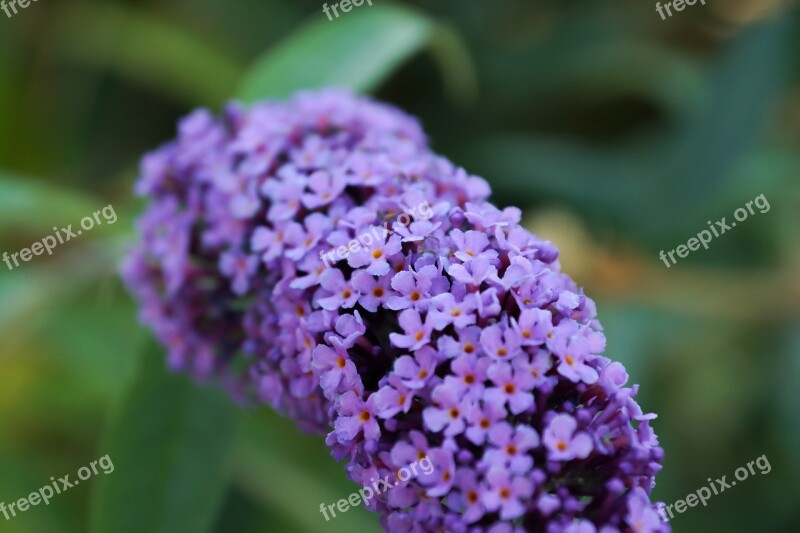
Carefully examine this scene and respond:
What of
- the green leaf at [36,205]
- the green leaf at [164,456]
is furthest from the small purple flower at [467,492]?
the green leaf at [36,205]

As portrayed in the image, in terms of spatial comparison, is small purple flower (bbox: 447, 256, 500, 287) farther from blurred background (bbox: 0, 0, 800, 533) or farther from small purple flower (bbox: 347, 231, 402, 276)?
blurred background (bbox: 0, 0, 800, 533)

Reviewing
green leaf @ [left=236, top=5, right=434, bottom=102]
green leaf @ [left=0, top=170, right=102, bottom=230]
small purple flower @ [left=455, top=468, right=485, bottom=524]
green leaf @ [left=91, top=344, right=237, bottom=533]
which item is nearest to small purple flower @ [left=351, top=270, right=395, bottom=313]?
small purple flower @ [left=455, top=468, right=485, bottom=524]

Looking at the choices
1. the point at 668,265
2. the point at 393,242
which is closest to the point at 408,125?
the point at 393,242

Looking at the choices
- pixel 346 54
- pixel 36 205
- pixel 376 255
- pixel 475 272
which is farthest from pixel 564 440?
pixel 36 205

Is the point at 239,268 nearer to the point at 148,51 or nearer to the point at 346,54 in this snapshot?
the point at 346,54

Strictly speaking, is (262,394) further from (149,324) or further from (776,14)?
(776,14)

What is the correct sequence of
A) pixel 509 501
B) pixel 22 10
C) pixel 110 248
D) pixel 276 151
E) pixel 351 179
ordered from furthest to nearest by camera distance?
pixel 22 10, pixel 110 248, pixel 276 151, pixel 351 179, pixel 509 501

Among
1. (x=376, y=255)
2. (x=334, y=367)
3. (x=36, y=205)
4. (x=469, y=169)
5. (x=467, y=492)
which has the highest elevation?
(x=469, y=169)
